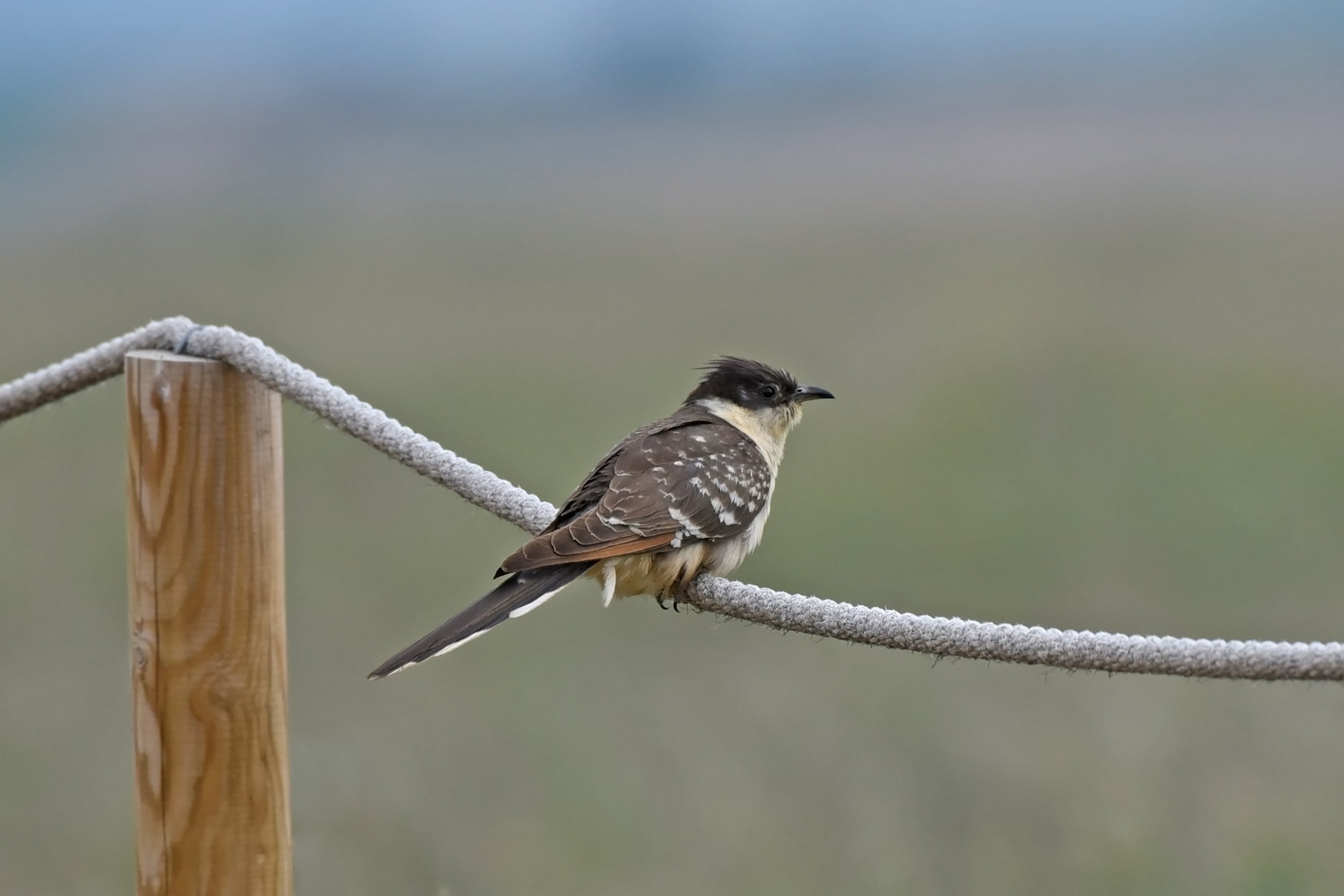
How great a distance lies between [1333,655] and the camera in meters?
2.09

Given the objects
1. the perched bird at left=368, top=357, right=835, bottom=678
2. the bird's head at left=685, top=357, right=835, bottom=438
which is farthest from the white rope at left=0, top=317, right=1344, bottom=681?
the bird's head at left=685, top=357, right=835, bottom=438

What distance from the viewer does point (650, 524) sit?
374cm

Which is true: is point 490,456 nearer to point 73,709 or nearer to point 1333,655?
point 73,709

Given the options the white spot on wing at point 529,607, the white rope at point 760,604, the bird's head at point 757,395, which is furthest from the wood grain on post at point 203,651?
the bird's head at point 757,395

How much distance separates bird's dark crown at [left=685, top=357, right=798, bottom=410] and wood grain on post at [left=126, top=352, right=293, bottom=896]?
2.18 metres

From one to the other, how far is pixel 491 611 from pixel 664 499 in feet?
2.38

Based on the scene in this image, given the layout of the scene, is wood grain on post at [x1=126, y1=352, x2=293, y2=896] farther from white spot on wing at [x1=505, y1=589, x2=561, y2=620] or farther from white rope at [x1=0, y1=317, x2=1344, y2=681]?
white spot on wing at [x1=505, y1=589, x2=561, y2=620]

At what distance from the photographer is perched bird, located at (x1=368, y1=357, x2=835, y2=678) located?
339 centimetres

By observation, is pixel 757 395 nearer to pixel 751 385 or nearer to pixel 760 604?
pixel 751 385

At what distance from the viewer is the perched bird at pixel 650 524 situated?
133 inches

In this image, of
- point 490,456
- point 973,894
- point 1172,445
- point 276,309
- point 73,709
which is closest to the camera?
point 973,894

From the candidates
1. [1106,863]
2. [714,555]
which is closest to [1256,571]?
[1106,863]

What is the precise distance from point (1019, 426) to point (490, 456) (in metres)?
4.14

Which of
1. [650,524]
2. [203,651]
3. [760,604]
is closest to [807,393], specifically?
[650,524]
